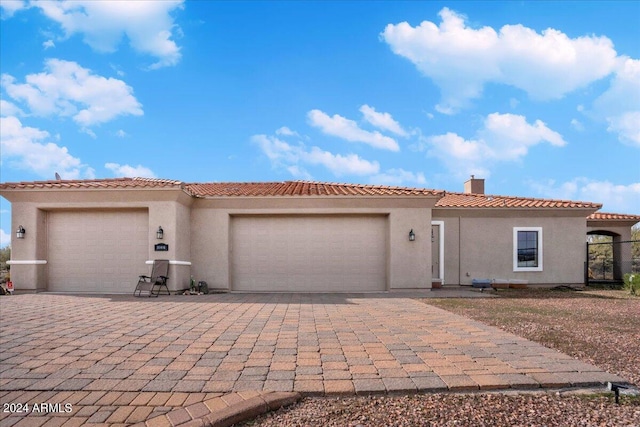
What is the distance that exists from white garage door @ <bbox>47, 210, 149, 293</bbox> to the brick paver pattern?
4.39 meters

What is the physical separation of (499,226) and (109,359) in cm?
1368

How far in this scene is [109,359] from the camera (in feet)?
14.9

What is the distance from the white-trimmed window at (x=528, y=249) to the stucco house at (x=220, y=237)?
3.48 m

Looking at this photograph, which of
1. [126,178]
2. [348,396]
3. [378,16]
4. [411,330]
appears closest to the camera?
[348,396]

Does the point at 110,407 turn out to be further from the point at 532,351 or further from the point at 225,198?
the point at 225,198

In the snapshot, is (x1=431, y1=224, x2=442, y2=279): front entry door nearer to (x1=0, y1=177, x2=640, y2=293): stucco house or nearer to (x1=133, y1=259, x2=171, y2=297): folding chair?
(x1=0, y1=177, x2=640, y2=293): stucco house

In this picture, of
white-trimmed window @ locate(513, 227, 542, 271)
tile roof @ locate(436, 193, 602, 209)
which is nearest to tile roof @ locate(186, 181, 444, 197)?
tile roof @ locate(436, 193, 602, 209)

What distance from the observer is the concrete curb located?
9.72ft

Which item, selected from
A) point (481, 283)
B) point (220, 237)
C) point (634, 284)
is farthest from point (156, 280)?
point (634, 284)

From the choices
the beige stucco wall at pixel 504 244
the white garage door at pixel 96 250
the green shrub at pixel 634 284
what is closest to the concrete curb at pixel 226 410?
the white garage door at pixel 96 250

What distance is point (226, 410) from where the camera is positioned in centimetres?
312

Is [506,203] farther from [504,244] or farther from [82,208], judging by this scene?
[82,208]

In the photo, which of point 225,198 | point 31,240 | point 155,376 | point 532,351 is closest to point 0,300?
point 31,240

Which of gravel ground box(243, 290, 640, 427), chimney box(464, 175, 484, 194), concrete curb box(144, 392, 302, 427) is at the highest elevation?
chimney box(464, 175, 484, 194)
